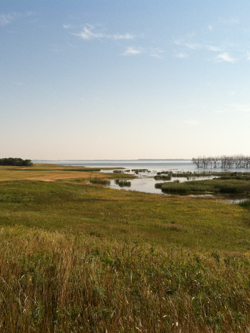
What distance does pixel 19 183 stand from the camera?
40719mm

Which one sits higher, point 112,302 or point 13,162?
point 13,162

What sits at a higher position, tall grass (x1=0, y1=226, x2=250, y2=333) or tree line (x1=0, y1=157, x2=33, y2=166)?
tree line (x1=0, y1=157, x2=33, y2=166)

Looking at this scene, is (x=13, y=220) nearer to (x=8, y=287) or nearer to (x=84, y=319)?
(x=8, y=287)

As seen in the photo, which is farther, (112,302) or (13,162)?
(13,162)

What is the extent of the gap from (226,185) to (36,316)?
5915 cm

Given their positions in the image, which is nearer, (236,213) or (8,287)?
(8,287)

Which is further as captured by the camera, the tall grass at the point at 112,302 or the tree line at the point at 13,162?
the tree line at the point at 13,162

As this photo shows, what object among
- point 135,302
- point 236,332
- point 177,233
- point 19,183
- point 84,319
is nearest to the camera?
point 236,332

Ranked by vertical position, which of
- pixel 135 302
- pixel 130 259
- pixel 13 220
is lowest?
pixel 13 220

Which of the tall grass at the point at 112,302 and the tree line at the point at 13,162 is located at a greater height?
the tree line at the point at 13,162

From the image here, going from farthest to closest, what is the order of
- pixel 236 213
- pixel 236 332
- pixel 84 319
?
pixel 236 213
pixel 84 319
pixel 236 332

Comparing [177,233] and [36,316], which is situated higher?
[36,316]

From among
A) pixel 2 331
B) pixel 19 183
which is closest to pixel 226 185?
pixel 19 183

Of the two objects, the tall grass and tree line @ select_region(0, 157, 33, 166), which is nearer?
the tall grass
